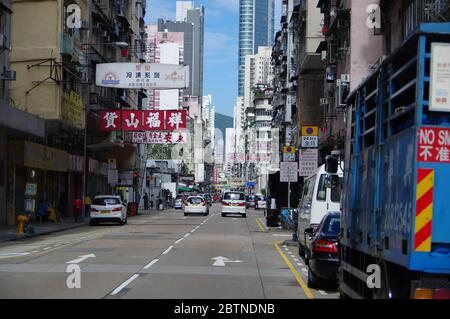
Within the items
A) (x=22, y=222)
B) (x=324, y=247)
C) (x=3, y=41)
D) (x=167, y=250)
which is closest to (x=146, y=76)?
(x=3, y=41)

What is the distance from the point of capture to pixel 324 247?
14180 millimetres

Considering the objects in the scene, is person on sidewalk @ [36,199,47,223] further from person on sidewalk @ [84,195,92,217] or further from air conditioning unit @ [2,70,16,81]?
air conditioning unit @ [2,70,16,81]

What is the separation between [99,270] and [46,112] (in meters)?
26.1

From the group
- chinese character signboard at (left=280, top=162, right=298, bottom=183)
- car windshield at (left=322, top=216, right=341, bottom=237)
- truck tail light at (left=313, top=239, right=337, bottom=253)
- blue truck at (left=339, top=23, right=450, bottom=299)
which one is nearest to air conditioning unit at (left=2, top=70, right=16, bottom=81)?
chinese character signboard at (left=280, top=162, right=298, bottom=183)

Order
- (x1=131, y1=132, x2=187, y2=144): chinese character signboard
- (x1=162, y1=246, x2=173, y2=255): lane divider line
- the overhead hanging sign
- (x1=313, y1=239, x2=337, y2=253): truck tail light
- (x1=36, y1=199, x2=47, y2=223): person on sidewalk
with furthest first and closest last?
(x1=131, y1=132, x2=187, y2=144): chinese character signboard
(x1=36, y1=199, x2=47, y2=223): person on sidewalk
the overhead hanging sign
(x1=162, y1=246, x2=173, y2=255): lane divider line
(x1=313, y1=239, x2=337, y2=253): truck tail light

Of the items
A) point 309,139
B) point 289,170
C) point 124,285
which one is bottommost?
point 124,285

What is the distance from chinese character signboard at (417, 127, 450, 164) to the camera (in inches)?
272

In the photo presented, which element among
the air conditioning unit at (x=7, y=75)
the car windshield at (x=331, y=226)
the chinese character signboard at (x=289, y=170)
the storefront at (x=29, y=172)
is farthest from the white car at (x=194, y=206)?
the car windshield at (x=331, y=226)

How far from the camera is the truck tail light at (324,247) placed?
46.3ft

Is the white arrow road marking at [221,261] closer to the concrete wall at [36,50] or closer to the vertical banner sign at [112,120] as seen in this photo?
the concrete wall at [36,50]

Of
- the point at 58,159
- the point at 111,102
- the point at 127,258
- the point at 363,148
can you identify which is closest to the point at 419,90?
the point at 363,148

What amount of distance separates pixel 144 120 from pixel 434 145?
37.1 metres

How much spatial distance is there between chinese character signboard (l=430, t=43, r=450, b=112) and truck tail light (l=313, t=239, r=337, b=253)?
7450 millimetres

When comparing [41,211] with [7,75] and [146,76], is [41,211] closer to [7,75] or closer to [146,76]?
[7,75]
